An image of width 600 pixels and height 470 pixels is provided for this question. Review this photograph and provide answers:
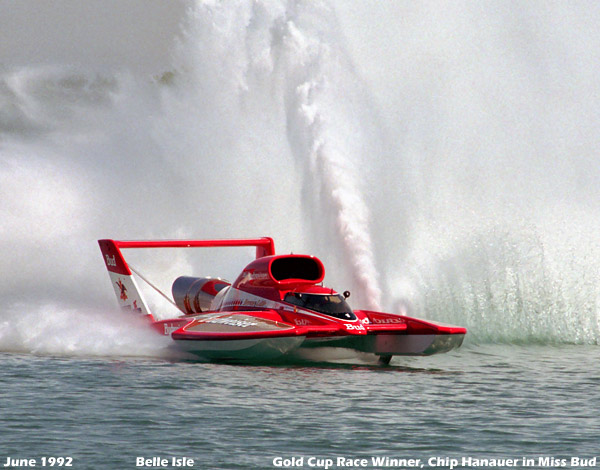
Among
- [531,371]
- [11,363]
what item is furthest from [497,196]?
[11,363]

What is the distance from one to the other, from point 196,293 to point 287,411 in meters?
6.48

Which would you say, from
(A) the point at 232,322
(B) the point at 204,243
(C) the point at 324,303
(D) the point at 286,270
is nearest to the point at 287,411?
(A) the point at 232,322

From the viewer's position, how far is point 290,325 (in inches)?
489

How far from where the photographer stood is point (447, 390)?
34.3 ft

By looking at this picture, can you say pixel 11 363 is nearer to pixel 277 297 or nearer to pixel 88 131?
pixel 277 297

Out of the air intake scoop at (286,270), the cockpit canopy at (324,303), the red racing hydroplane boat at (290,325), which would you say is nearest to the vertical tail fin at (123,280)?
the red racing hydroplane boat at (290,325)

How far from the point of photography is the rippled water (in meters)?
7.61

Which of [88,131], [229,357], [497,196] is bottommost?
[229,357]

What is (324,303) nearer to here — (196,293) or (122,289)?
(196,293)

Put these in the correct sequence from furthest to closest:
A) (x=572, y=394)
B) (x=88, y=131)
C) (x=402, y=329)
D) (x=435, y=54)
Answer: (x=88, y=131) → (x=435, y=54) → (x=402, y=329) → (x=572, y=394)

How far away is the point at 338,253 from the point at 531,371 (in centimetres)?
502

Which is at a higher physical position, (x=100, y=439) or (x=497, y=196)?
(x=497, y=196)

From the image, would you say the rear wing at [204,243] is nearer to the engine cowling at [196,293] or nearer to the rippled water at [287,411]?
the engine cowling at [196,293]

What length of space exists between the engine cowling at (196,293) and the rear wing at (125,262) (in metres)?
0.66
